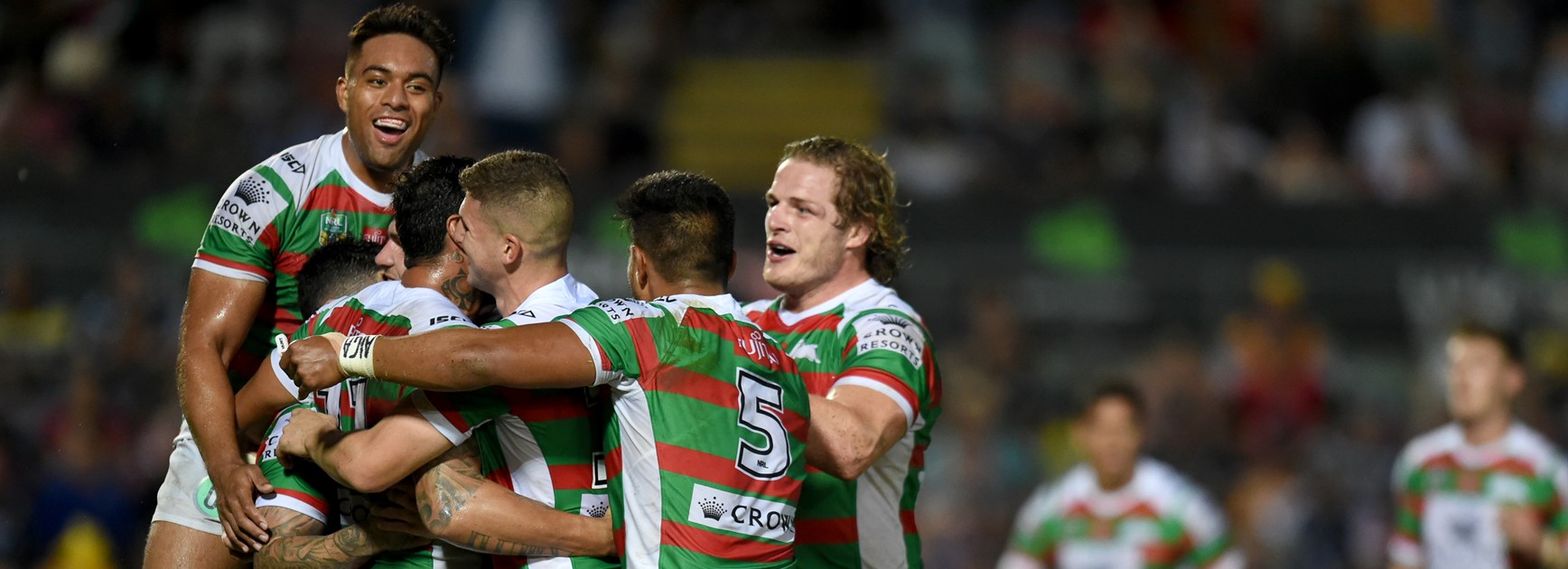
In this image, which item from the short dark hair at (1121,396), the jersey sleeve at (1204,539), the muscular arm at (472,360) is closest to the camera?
the muscular arm at (472,360)

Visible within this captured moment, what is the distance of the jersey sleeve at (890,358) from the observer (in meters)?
5.37

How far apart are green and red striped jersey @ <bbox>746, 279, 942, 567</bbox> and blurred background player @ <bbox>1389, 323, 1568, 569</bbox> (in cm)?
409

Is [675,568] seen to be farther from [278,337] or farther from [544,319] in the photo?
[278,337]

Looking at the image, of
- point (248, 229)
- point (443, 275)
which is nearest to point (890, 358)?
point (443, 275)

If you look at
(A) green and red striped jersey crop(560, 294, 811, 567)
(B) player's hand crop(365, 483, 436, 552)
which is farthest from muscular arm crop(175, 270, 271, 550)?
(A) green and red striped jersey crop(560, 294, 811, 567)

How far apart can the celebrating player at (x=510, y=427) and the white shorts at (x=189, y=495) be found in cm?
74

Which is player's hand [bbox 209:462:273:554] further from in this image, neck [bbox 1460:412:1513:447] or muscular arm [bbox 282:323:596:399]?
neck [bbox 1460:412:1513:447]

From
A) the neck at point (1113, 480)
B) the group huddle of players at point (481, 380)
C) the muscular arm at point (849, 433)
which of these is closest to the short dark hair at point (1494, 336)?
the neck at point (1113, 480)

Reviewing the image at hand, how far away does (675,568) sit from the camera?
4.63 meters

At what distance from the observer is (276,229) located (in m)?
5.44

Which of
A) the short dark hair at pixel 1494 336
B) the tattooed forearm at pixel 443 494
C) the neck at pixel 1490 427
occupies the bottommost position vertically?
the neck at pixel 1490 427

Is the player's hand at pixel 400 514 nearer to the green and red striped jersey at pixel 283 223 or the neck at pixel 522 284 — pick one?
the neck at pixel 522 284

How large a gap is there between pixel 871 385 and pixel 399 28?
199 centimetres

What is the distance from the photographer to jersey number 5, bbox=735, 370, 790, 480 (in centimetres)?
469
